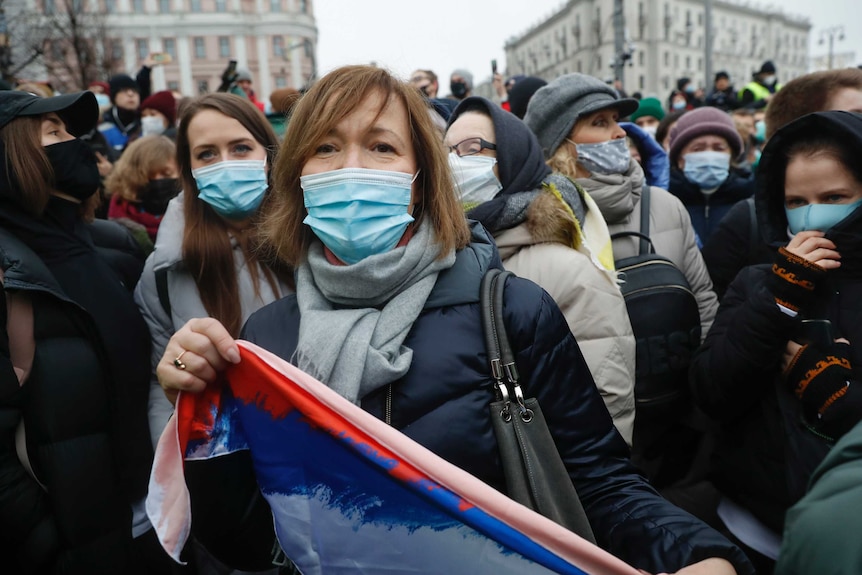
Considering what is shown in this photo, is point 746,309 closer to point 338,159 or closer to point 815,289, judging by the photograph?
point 815,289

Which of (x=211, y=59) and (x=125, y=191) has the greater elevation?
(x=211, y=59)

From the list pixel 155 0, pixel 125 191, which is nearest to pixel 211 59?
pixel 155 0

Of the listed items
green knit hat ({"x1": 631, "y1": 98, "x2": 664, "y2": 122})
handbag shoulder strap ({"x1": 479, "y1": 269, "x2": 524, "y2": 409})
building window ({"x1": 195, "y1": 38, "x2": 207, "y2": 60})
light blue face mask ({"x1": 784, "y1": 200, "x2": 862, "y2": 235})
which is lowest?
handbag shoulder strap ({"x1": 479, "y1": 269, "x2": 524, "y2": 409})

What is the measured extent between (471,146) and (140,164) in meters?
2.90

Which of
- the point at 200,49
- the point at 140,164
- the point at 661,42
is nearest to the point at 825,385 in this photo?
the point at 140,164

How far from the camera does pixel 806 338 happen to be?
204cm

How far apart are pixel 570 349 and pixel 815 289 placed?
1.06 meters

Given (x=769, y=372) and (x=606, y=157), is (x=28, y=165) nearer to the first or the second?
(x=606, y=157)

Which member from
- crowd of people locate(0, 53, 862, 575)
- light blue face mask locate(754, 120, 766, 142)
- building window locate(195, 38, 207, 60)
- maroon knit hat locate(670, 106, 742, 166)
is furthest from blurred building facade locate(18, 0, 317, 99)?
crowd of people locate(0, 53, 862, 575)

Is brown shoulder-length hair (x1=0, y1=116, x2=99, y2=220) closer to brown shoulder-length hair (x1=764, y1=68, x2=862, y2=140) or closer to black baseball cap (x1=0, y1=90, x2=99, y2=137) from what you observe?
black baseball cap (x1=0, y1=90, x2=99, y2=137)

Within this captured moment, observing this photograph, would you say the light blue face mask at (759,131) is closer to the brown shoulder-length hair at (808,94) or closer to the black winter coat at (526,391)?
the brown shoulder-length hair at (808,94)

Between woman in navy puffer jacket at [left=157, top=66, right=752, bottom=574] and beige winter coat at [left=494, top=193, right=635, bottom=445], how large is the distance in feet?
1.68

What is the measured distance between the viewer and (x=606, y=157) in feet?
10.4

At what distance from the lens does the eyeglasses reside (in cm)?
263
